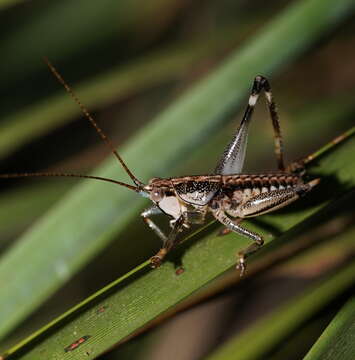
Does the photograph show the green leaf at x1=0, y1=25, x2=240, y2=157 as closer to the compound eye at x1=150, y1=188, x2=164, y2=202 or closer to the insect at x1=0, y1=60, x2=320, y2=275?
the insect at x1=0, y1=60, x2=320, y2=275

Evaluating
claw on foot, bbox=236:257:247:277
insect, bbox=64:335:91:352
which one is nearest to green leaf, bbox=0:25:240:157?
claw on foot, bbox=236:257:247:277

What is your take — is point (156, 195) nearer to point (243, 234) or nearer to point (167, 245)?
point (167, 245)

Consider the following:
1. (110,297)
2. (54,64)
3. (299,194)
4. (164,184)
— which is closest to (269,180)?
(299,194)

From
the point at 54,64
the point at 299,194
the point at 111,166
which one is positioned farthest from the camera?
the point at 54,64

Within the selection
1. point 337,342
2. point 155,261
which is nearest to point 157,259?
point 155,261

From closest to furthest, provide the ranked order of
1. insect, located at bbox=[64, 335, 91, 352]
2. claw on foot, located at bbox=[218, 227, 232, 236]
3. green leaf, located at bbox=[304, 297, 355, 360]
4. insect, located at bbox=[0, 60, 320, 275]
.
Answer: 1. green leaf, located at bbox=[304, 297, 355, 360]
2. insect, located at bbox=[64, 335, 91, 352]
3. claw on foot, located at bbox=[218, 227, 232, 236]
4. insect, located at bbox=[0, 60, 320, 275]

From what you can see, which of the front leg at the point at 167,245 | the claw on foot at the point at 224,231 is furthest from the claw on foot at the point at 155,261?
the claw on foot at the point at 224,231

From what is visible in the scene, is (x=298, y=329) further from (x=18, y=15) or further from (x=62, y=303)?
(x=18, y=15)
